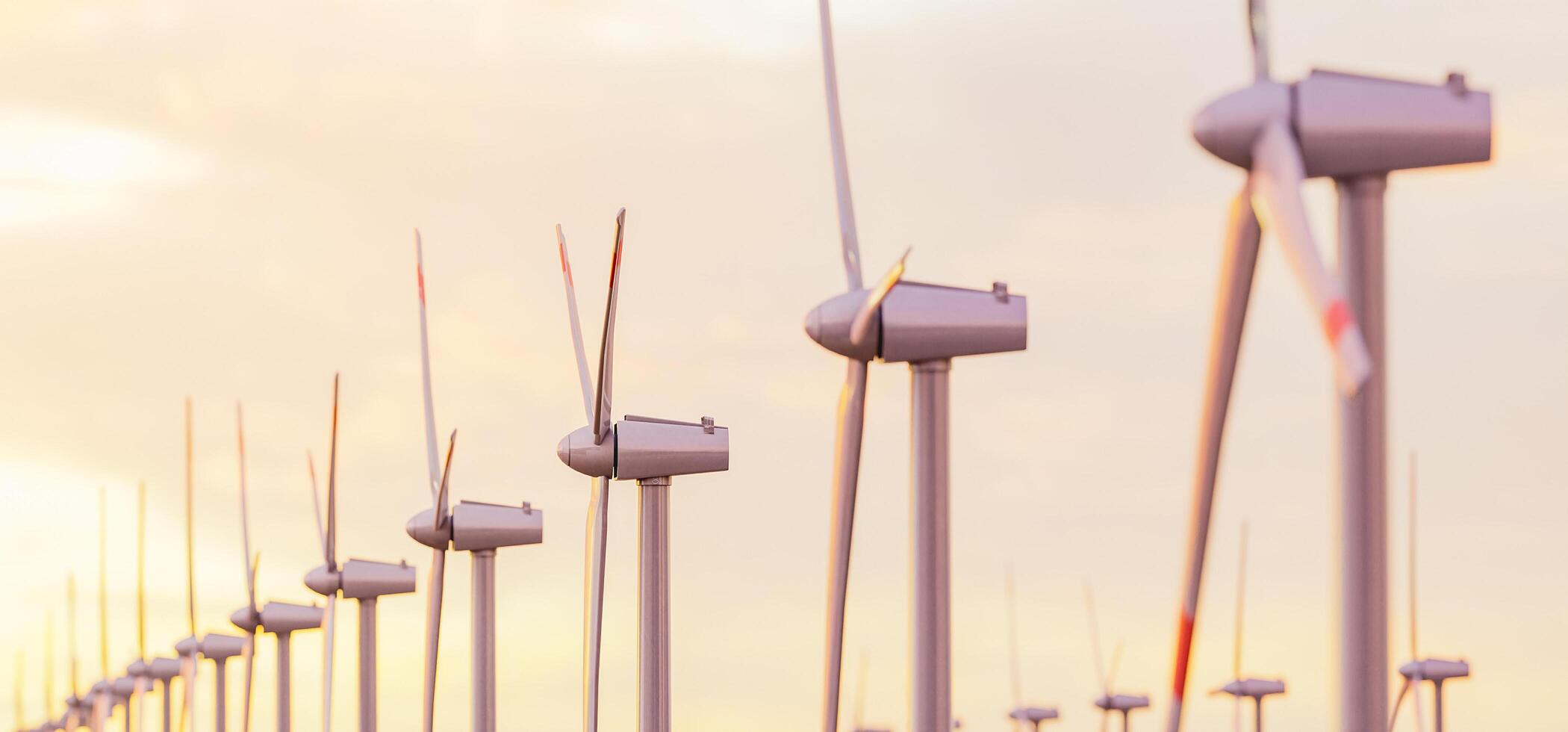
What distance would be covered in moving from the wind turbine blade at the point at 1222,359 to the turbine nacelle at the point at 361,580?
54158 mm

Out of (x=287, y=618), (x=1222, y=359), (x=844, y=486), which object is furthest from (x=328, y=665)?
(x=1222, y=359)

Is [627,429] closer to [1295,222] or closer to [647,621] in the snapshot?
[647,621]

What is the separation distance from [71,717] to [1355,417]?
132301mm

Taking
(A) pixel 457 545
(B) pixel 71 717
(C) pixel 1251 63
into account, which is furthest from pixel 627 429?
(B) pixel 71 717

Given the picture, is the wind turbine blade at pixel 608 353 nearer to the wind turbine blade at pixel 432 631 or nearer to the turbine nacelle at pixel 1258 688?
the wind turbine blade at pixel 432 631

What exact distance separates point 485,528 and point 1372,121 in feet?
141

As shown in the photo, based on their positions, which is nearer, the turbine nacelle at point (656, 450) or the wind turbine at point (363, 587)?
the turbine nacelle at point (656, 450)

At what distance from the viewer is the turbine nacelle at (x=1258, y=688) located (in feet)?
393

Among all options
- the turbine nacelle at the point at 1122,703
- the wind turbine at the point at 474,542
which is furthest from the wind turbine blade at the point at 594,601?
the turbine nacelle at the point at 1122,703

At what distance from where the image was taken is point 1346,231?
31734 millimetres

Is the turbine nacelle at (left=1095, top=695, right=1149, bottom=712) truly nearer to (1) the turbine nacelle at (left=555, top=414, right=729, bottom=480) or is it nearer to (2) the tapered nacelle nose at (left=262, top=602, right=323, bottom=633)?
(2) the tapered nacelle nose at (left=262, top=602, right=323, bottom=633)

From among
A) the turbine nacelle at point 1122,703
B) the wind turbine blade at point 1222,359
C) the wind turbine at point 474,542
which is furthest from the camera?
the turbine nacelle at point 1122,703

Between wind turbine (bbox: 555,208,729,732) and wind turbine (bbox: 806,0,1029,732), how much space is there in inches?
443

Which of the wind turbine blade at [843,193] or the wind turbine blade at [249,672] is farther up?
the wind turbine blade at [843,193]
